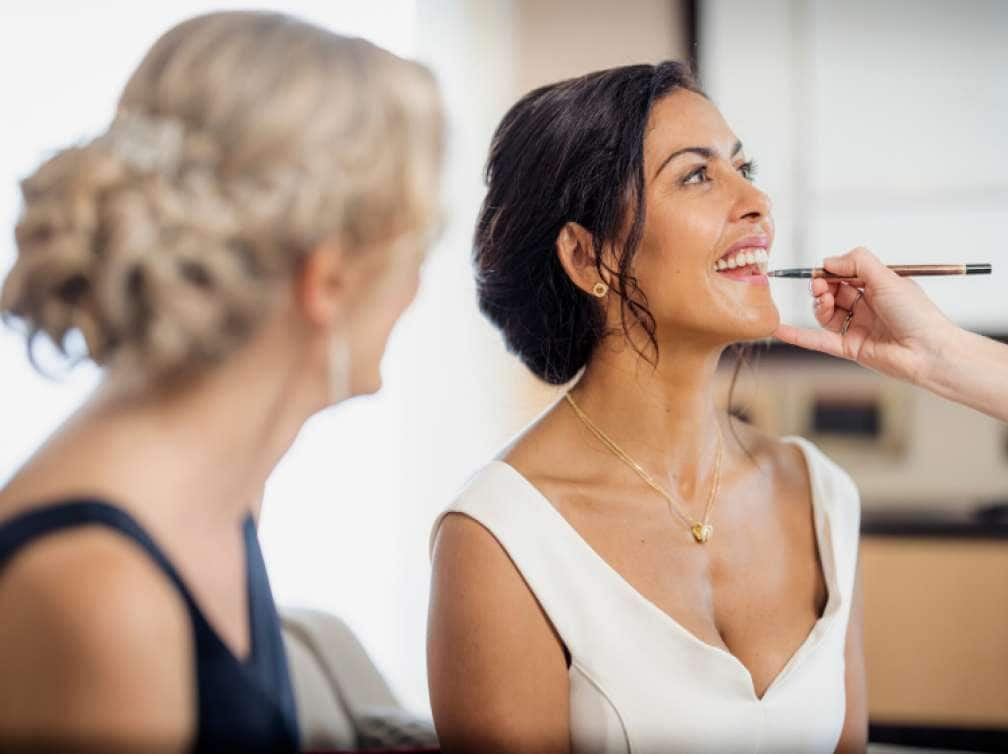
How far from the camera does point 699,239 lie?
1250 mm

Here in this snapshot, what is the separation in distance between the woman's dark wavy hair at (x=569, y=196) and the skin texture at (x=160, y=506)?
535mm

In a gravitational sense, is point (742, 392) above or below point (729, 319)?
below

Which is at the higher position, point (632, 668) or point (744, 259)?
point (744, 259)

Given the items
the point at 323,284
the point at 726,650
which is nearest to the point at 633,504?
the point at 726,650

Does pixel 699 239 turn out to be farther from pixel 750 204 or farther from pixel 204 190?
pixel 204 190

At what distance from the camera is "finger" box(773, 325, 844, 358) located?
134cm

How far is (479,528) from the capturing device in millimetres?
1216

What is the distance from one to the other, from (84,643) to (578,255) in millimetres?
843

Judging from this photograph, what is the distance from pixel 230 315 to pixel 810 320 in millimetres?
2096

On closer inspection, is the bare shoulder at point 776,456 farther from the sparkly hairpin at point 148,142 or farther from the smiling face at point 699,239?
the sparkly hairpin at point 148,142

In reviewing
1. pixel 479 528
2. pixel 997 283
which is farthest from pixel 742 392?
pixel 479 528

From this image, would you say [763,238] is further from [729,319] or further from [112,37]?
[112,37]

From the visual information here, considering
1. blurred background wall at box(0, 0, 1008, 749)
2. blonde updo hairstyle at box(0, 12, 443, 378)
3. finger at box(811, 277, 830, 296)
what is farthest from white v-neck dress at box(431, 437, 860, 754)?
blurred background wall at box(0, 0, 1008, 749)

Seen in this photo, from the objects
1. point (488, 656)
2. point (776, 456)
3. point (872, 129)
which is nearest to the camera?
point (488, 656)
